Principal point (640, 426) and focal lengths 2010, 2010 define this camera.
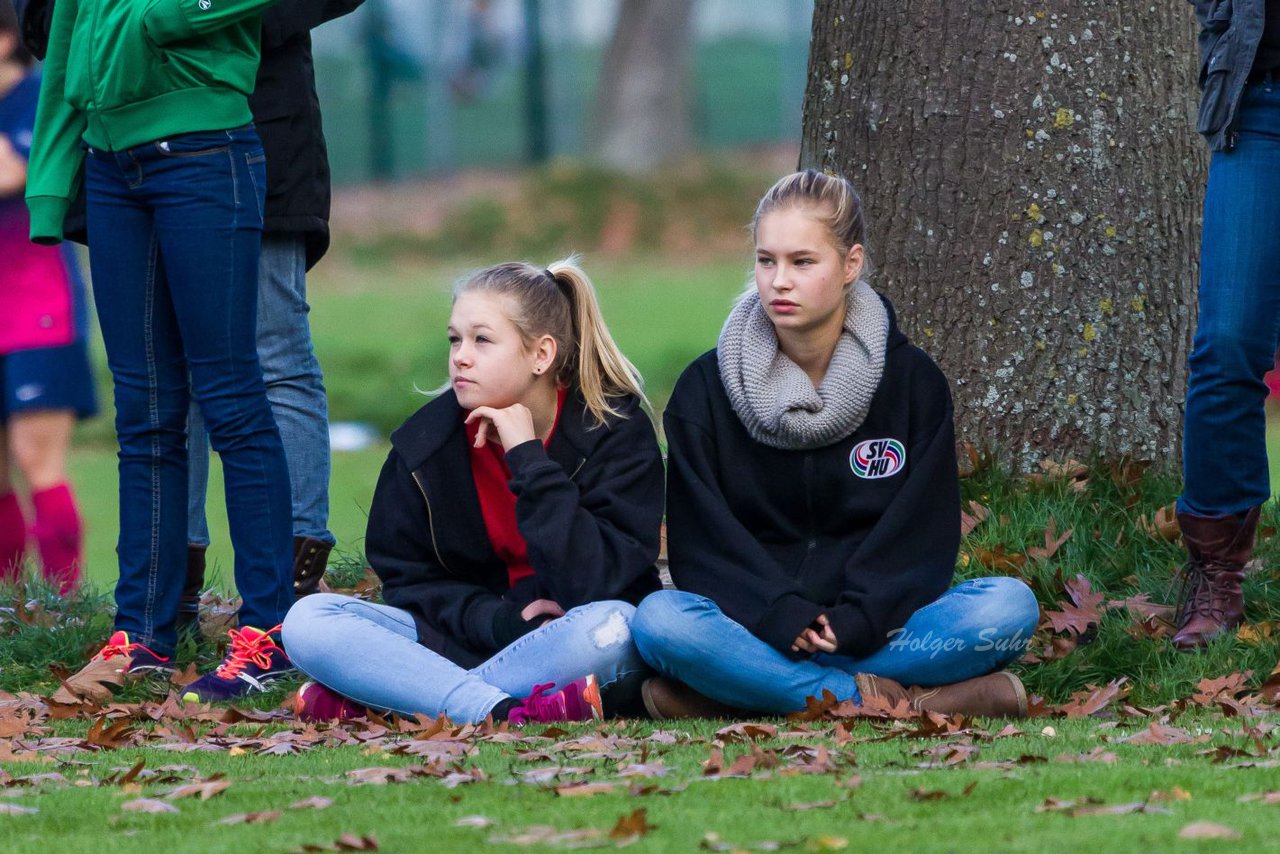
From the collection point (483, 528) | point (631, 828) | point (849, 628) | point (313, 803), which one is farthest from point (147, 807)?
point (849, 628)

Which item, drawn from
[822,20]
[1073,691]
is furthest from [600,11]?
[1073,691]

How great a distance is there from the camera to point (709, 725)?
443 cm

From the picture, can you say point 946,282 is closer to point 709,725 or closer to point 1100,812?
point 709,725

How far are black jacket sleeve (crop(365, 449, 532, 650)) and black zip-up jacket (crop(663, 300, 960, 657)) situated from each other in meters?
0.46

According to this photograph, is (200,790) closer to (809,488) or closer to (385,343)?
(809,488)

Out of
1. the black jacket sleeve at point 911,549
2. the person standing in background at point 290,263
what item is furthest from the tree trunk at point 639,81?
the black jacket sleeve at point 911,549

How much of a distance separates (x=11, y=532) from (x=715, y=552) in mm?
3230

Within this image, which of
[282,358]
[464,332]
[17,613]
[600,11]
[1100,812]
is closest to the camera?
[1100,812]

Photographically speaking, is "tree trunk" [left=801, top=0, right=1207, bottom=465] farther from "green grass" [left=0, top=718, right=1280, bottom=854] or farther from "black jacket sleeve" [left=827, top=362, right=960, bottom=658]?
"green grass" [left=0, top=718, right=1280, bottom=854]

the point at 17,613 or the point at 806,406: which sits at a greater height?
the point at 806,406

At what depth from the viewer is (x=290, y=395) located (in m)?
5.39

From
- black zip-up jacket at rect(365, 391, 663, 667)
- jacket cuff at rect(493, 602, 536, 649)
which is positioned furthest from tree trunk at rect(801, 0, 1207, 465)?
jacket cuff at rect(493, 602, 536, 649)

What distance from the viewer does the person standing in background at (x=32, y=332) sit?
6.45m

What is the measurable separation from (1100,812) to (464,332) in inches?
80.1
